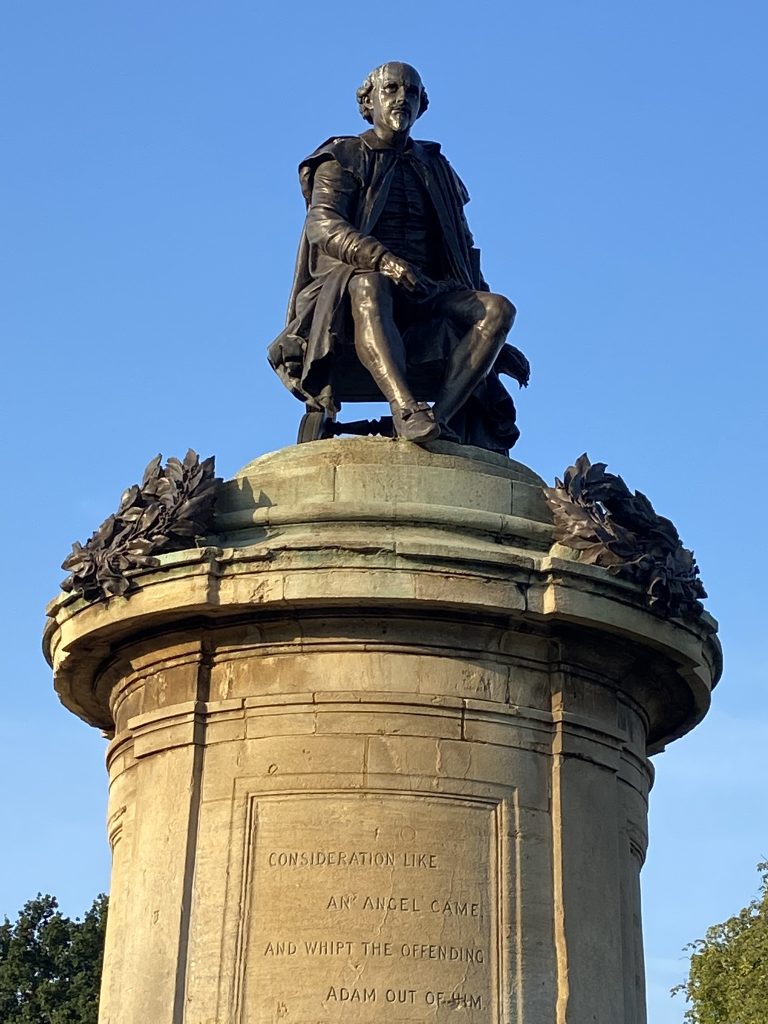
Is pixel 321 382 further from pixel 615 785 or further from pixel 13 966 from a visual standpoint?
pixel 13 966

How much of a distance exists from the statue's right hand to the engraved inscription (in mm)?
4484

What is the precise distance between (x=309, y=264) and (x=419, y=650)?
14.1ft

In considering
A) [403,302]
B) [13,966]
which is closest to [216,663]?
[403,302]

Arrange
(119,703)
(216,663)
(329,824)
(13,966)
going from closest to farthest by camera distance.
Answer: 1. (329,824)
2. (216,663)
3. (119,703)
4. (13,966)

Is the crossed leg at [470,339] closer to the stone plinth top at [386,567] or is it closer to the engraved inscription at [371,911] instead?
the stone plinth top at [386,567]

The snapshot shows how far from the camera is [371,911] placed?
13.4 m

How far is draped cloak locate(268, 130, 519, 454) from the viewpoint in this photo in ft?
53.6

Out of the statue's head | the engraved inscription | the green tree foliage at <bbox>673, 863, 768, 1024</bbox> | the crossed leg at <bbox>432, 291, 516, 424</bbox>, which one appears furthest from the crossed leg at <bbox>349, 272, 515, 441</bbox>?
the green tree foliage at <bbox>673, 863, 768, 1024</bbox>

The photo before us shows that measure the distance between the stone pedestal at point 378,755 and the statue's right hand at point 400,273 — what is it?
1627 mm

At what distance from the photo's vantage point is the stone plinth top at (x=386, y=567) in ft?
46.1

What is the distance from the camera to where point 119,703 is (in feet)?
51.2

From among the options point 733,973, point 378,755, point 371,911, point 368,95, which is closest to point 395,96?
point 368,95

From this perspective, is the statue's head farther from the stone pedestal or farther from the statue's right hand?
the stone pedestal

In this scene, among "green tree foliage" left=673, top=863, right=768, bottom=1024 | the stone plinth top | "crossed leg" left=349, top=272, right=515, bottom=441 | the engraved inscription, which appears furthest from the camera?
"green tree foliage" left=673, top=863, right=768, bottom=1024
